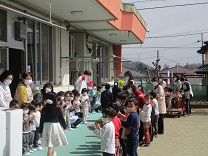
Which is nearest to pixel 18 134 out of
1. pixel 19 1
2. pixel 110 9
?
pixel 19 1

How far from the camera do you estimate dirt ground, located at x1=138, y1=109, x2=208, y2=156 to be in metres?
7.78

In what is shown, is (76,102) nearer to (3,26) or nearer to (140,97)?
(140,97)

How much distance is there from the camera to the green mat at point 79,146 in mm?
6785

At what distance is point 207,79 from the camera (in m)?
20.7

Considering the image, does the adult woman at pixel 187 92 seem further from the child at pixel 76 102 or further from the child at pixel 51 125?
the child at pixel 51 125

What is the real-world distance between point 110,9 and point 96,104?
4.64 meters

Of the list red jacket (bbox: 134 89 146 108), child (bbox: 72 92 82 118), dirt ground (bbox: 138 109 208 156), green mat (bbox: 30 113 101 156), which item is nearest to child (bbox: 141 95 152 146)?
red jacket (bbox: 134 89 146 108)

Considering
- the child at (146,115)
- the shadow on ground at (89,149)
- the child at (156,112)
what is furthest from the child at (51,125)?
the child at (156,112)

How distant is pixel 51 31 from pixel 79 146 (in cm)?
520

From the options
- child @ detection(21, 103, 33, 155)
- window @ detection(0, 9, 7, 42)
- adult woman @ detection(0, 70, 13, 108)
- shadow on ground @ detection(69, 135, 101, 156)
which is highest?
window @ detection(0, 9, 7, 42)

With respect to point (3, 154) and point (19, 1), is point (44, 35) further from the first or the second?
point (3, 154)

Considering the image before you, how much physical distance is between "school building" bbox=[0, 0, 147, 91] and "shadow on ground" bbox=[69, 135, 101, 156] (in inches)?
110

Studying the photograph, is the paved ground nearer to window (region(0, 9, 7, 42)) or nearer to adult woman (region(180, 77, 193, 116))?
window (region(0, 9, 7, 42))

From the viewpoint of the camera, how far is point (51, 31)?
36.8ft
